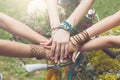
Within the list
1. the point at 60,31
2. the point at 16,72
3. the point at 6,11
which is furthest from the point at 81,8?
the point at 6,11

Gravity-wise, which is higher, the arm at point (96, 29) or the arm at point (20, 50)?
the arm at point (96, 29)

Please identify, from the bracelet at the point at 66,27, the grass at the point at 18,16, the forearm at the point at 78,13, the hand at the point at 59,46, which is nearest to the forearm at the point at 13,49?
the hand at the point at 59,46

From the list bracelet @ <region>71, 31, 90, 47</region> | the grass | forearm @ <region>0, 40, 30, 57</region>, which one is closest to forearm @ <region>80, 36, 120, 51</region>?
bracelet @ <region>71, 31, 90, 47</region>

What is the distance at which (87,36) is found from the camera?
3.02 meters

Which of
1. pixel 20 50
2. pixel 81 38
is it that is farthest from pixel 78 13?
pixel 20 50

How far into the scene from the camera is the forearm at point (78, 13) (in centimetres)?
322

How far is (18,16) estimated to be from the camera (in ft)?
27.4

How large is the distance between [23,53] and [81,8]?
781mm

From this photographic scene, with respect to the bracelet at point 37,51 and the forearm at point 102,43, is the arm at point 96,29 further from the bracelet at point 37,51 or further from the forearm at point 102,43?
the bracelet at point 37,51

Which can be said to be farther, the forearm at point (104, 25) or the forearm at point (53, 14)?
the forearm at point (53, 14)

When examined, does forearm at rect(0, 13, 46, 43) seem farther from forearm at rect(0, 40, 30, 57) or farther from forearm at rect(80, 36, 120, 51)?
forearm at rect(80, 36, 120, 51)

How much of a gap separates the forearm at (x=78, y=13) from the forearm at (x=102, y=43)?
304mm

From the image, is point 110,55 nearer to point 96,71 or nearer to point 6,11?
point 96,71

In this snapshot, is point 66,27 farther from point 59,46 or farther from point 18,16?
point 18,16
